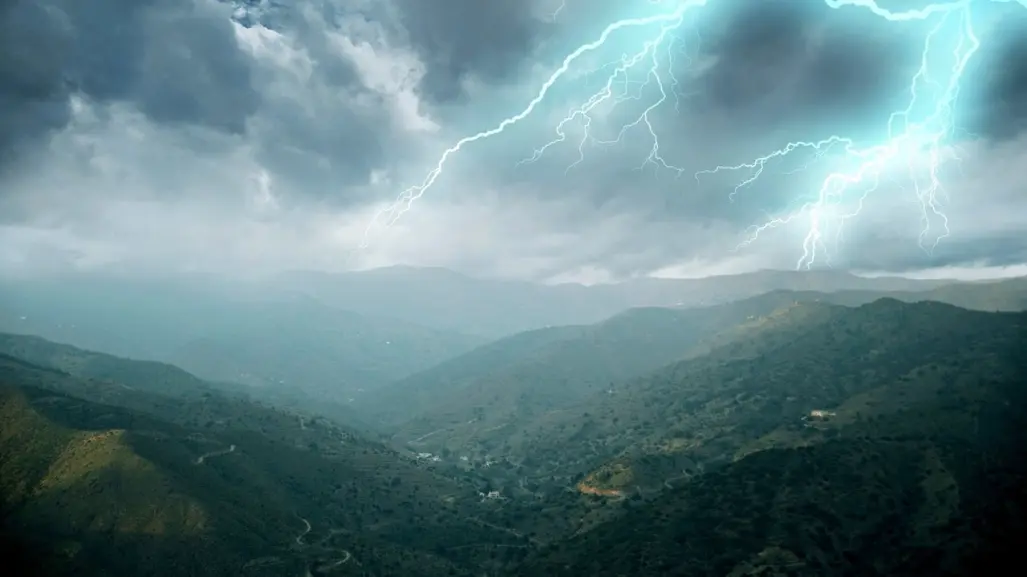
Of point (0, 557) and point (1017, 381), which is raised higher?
point (1017, 381)

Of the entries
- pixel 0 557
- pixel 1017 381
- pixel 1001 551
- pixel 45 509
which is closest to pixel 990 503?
pixel 1001 551

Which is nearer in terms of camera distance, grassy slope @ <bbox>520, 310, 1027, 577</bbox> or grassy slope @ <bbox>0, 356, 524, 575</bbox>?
grassy slope @ <bbox>520, 310, 1027, 577</bbox>

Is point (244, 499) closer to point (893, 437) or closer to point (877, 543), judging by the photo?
point (877, 543)

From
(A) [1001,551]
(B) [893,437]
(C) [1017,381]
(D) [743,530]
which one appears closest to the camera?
(A) [1001,551]

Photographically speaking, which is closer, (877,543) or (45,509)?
(877,543)

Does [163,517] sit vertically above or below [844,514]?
above

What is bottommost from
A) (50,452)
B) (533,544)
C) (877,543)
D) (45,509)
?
(533,544)

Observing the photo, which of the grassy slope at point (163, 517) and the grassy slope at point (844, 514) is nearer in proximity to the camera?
the grassy slope at point (844, 514)

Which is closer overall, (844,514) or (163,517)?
(844,514)

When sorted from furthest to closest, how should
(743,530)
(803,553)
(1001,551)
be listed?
(743,530) → (803,553) → (1001,551)
